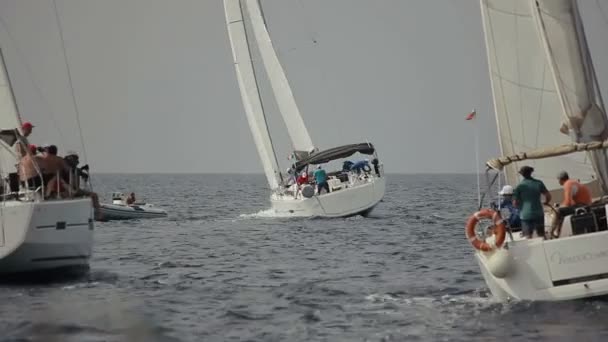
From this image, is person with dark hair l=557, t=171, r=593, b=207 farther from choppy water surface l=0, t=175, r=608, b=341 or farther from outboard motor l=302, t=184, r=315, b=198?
outboard motor l=302, t=184, r=315, b=198

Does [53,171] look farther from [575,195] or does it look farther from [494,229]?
[575,195]

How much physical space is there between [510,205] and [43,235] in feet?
27.5

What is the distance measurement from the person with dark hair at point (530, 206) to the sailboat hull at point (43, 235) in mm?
8452

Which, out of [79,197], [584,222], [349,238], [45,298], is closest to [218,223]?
[349,238]

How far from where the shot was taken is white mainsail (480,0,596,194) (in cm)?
2138

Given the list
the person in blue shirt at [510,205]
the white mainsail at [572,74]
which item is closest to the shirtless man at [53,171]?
the person in blue shirt at [510,205]

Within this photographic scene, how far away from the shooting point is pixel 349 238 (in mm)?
36531

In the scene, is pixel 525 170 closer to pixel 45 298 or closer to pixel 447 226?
pixel 45 298

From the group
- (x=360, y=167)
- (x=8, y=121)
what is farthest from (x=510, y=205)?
(x=360, y=167)

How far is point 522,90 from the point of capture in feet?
71.3

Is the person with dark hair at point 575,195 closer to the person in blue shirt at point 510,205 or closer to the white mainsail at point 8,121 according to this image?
the person in blue shirt at point 510,205

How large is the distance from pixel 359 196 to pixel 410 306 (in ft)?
91.3

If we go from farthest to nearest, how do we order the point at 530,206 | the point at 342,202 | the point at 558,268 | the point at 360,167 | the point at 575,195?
1. the point at 360,167
2. the point at 342,202
3. the point at 575,195
4. the point at 530,206
5. the point at 558,268

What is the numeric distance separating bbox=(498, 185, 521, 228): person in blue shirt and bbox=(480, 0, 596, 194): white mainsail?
1.68 metres
